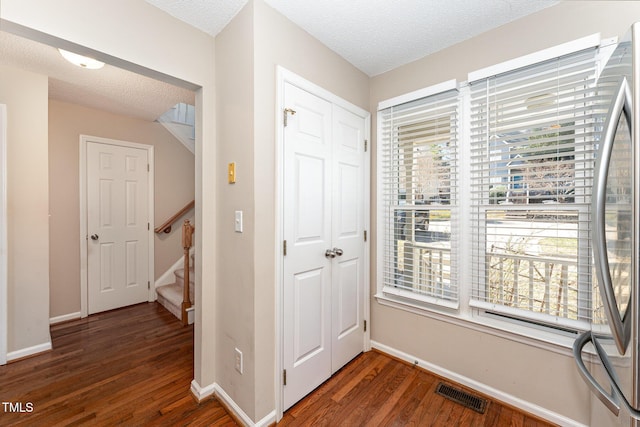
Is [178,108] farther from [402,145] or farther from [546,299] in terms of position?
[546,299]

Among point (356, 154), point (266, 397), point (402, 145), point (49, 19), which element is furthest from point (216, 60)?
→ point (266, 397)

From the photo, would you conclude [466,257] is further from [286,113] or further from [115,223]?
[115,223]

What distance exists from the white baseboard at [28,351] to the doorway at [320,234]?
7.40ft

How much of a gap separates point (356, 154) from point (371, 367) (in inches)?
66.3

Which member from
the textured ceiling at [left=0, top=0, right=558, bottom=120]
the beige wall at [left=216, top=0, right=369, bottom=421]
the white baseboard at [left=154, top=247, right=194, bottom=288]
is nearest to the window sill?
the beige wall at [left=216, top=0, right=369, bottom=421]

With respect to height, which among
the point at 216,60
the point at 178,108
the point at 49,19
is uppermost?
the point at 178,108

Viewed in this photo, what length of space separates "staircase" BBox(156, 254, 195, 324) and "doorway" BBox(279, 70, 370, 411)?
1.71 m

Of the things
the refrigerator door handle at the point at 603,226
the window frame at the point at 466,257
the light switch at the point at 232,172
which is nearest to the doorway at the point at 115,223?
the light switch at the point at 232,172

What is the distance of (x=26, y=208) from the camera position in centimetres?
226

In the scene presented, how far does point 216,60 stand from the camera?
69.2 inches

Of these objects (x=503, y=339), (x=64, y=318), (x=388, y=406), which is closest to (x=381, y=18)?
(x=503, y=339)

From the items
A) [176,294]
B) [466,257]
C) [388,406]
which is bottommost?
[388,406]

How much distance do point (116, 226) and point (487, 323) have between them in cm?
392

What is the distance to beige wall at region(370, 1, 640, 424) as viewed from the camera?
1.45 metres
